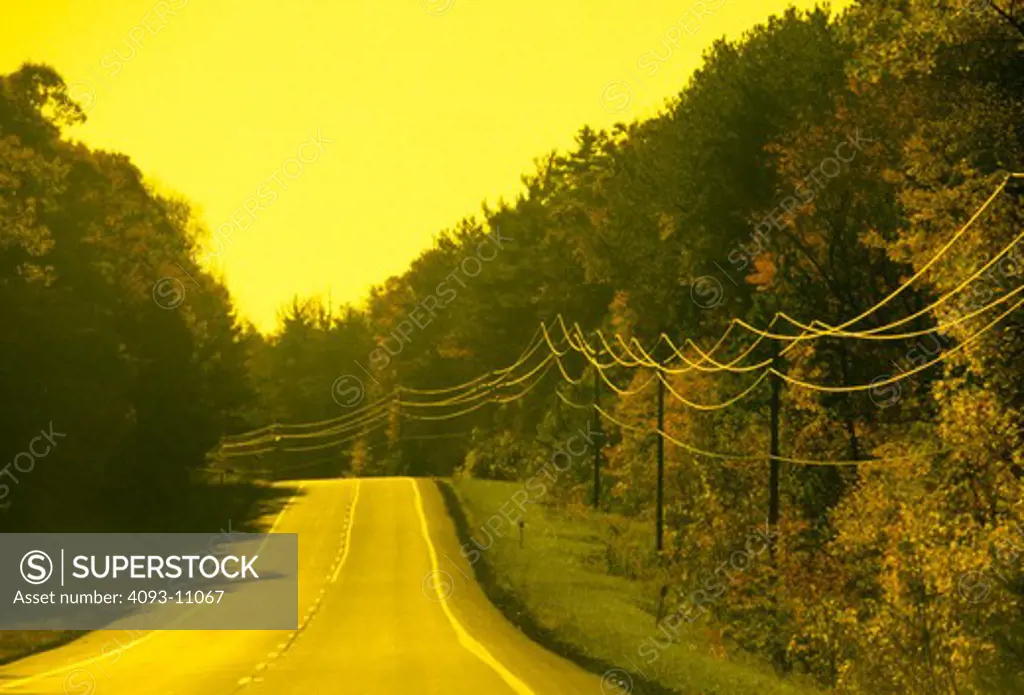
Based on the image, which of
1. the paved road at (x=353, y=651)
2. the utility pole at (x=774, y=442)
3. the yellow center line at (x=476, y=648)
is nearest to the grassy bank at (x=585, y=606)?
the paved road at (x=353, y=651)

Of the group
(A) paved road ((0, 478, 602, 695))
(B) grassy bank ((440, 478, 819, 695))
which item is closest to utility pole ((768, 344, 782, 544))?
(B) grassy bank ((440, 478, 819, 695))

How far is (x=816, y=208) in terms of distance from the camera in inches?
2072

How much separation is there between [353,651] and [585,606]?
8291 millimetres

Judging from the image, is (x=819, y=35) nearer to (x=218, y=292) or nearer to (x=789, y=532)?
(x=789, y=532)

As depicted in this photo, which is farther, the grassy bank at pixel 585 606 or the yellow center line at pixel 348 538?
the yellow center line at pixel 348 538

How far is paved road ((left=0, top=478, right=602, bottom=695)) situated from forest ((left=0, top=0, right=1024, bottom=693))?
7.34 meters

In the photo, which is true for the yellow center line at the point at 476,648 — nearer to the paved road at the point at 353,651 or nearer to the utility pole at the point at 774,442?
the paved road at the point at 353,651

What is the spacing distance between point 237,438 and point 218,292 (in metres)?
23.8

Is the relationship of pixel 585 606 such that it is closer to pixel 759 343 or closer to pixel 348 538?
pixel 759 343

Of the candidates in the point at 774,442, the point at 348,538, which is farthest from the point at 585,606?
the point at 348,538

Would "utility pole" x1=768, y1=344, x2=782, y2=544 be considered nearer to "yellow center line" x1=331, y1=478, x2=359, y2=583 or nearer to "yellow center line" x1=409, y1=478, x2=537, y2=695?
"yellow center line" x1=409, y1=478, x2=537, y2=695

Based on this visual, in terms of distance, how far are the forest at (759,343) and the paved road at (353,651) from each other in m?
7.34

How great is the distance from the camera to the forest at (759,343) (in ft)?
88.1

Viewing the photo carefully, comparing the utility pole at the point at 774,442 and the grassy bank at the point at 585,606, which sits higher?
the utility pole at the point at 774,442
